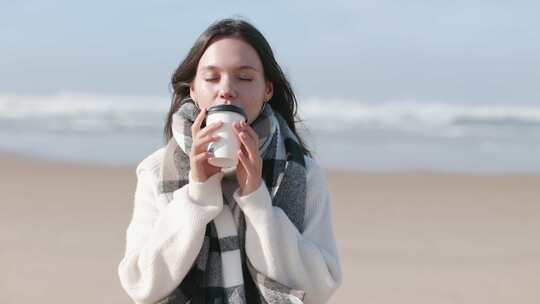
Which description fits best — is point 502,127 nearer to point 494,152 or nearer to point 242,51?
point 494,152

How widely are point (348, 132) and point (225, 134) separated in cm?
1164

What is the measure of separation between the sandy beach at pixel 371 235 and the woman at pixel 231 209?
277 cm

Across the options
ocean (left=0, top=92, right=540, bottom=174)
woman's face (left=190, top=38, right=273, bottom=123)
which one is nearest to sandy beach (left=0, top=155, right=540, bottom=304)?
ocean (left=0, top=92, right=540, bottom=174)

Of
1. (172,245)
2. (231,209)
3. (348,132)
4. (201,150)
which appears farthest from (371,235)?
(348,132)

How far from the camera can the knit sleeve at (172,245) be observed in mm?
2486

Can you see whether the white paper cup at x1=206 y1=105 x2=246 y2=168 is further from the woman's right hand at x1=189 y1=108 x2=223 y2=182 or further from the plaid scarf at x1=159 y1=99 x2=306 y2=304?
the plaid scarf at x1=159 y1=99 x2=306 y2=304

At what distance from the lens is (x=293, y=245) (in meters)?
2.52

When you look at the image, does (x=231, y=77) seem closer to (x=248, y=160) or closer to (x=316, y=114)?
(x=248, y=160)

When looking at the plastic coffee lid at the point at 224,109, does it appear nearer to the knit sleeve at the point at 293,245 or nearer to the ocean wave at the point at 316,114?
the knit sleeve at the point at 293,245

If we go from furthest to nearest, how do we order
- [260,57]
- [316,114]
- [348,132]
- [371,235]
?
[316,114]
[348,132]
[371,235]
[260,57]

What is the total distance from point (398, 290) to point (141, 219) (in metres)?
3.13

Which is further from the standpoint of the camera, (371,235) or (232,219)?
(371,235)

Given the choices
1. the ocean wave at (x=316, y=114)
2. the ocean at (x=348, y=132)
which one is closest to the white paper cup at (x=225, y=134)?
the ocean at (x=348, y=132)

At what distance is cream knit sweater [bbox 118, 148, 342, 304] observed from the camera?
2488 millimetres
